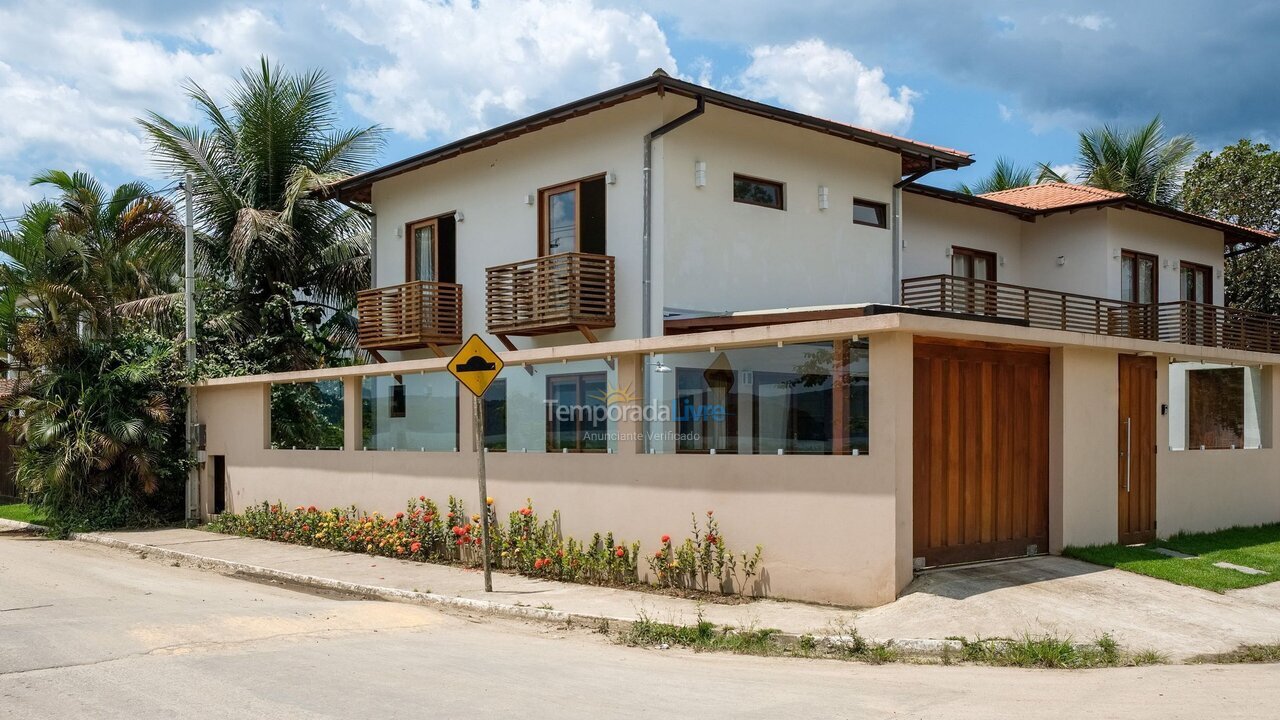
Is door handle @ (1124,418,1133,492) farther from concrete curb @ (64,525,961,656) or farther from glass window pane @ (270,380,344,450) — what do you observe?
glass window pane @ (270,380,344,450)

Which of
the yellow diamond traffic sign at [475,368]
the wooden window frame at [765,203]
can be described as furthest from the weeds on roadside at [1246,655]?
the wooden window frame at [765,203]

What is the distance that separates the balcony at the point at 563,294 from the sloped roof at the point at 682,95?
2.27 meters

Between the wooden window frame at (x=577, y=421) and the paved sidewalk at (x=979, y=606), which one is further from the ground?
the wooden window frame at (x=577, y=421)

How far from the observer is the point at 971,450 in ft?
39.4

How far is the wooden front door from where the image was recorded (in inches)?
555

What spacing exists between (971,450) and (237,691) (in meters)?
8.24

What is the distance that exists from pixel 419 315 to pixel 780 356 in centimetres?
1077

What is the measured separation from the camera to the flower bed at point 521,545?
1157cm

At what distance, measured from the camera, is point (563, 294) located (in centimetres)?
1741

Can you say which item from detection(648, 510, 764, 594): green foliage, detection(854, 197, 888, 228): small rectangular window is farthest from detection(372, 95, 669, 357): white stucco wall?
detection(648, 510, 764, 594): green foliage

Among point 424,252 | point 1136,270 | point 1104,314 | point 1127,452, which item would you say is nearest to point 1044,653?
point 1127,452

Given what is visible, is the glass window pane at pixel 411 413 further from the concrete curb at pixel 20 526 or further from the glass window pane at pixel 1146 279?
the glass window pane at pixel 1146 279

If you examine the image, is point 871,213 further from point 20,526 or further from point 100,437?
point 20,526

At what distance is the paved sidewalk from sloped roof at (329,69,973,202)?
738 cm
